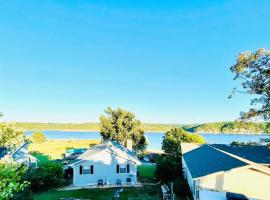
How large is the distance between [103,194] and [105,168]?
532 centimetres

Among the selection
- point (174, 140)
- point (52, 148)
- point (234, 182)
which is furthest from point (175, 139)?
point (52, 148)

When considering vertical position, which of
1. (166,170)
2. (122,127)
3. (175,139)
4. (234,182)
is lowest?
(166,170)

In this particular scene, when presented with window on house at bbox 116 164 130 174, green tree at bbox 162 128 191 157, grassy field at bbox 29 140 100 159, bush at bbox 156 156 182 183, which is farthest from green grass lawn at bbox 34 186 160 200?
grassy field at bbox 29 140 100 159

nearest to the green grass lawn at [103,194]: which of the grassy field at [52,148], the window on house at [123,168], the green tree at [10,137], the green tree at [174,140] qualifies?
the window on house at [123,168]

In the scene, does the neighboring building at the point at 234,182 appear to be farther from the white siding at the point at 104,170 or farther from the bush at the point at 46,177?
the bush at the point at 46,177

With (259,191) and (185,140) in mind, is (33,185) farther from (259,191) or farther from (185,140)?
(185,140)

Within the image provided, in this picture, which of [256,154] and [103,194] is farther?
[256,154]

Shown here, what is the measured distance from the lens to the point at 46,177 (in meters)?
29.1

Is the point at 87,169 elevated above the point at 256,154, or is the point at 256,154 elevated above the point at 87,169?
the point at 256,154

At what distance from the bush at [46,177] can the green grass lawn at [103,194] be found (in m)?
1.59

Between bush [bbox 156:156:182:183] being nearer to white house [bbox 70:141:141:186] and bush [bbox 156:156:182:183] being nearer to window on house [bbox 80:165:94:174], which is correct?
white house [bbox 70:141:141:186]

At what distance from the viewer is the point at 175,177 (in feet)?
98.2

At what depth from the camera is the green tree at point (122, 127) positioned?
59.3 m

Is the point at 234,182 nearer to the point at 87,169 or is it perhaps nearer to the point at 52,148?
the point at 87,169
